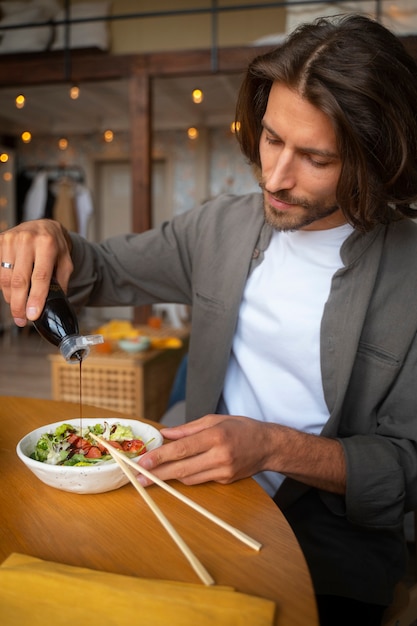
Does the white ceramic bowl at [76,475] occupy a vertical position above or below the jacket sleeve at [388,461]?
above

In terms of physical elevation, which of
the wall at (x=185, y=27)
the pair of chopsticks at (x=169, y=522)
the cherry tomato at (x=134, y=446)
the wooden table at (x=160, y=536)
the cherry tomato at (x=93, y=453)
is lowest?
the wooden table at (x=160, y=536)

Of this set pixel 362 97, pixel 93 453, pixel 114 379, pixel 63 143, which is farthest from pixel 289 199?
pixel 63 143

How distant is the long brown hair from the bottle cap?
0.56m

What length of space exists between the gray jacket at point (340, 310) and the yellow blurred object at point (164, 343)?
1.82 metres

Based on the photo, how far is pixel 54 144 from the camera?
28.3 ft

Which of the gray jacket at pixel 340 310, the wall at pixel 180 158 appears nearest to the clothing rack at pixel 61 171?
the wall at pixel 180 158

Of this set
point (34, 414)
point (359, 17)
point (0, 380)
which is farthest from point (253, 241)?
point (0, 380)

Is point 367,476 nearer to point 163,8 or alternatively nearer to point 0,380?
point 0,380

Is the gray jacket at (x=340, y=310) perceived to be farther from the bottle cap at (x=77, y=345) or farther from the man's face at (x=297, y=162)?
the bottle cap at (x=77, y=345)

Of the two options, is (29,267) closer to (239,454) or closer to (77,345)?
(77,345)

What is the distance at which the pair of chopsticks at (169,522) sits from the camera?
1.95 feet

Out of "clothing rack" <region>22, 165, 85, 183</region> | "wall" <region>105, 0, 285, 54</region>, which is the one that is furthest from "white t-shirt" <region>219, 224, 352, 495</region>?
"clothing rack" <region>22, 165, 85, 183</region>

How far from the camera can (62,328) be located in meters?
0.89

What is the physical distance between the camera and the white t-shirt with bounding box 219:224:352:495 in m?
1.19
